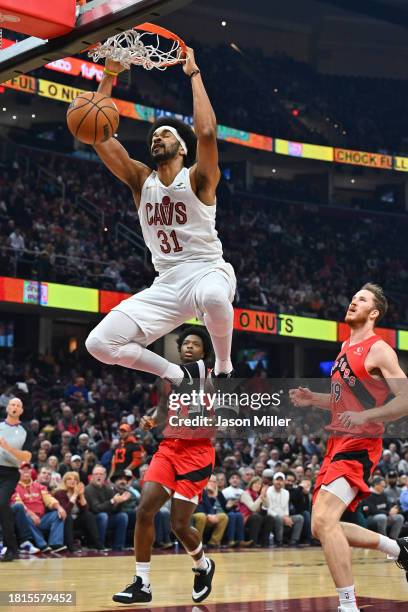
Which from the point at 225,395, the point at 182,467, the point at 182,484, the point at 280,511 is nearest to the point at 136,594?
the point at 182,484

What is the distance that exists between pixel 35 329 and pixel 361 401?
22.5m

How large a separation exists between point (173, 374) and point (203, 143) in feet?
4.86

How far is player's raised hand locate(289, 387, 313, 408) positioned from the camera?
6.28 meters

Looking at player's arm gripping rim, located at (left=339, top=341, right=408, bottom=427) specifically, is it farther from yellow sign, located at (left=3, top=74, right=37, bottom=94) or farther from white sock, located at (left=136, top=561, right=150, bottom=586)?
yellow sign, located at (left=3, top=74, right=37, bottom=94)

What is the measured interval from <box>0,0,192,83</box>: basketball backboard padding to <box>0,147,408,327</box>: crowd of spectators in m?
17.2

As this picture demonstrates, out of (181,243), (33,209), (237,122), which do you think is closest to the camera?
(181,243)

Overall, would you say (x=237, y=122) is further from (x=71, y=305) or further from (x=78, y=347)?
(x=71, y=305)

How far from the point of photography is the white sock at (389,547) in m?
6.61

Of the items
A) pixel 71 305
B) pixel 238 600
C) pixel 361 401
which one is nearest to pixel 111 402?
pixel 71 305

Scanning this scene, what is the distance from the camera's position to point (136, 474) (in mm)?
15414

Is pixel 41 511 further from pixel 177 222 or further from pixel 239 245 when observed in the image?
pixel 239 245

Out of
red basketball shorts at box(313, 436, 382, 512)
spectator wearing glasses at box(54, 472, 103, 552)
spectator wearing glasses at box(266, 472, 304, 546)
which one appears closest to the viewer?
red basketball shorts at box(313, 436, 382, 512)

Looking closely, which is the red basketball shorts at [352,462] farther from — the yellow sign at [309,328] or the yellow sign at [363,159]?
the yellow sign at [363,159]

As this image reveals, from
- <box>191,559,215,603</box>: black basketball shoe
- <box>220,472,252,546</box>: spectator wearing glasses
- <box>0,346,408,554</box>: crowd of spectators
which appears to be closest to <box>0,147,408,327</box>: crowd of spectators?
<box>0,346,408,554</box>: crowd of spectators
